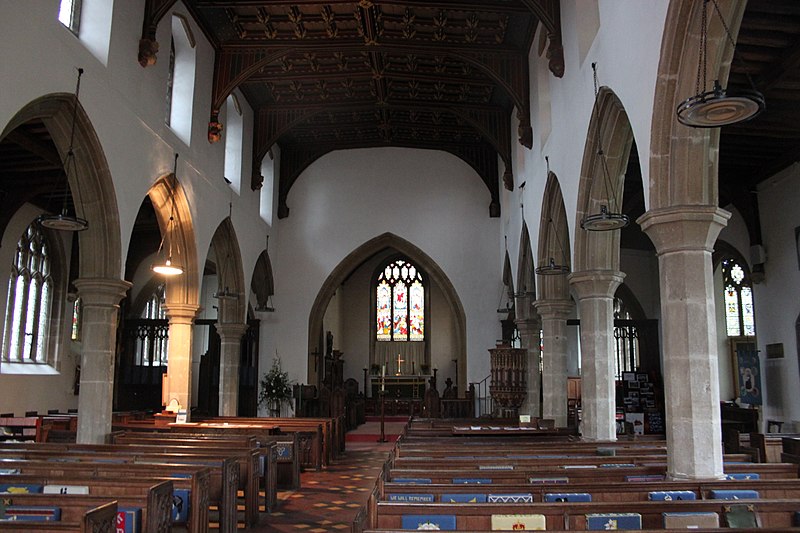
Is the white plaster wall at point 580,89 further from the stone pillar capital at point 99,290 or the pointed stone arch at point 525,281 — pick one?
the stone pillar capital at point 99,290

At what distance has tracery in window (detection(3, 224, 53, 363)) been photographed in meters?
14.9

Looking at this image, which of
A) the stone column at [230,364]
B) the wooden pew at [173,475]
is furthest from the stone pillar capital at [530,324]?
the wooden pew at [173,475]

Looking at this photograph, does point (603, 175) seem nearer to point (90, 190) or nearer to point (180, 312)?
point (90, 190)

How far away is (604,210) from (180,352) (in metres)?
8.51

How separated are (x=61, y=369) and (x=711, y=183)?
14884mm

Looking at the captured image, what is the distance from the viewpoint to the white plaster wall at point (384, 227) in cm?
1922

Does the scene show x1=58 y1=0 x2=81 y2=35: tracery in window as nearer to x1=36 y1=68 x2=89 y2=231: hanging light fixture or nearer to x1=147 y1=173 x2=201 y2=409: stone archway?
x1=36 y1=68 x2=89 y2=231: hanging light fixture

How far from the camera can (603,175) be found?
9266mm

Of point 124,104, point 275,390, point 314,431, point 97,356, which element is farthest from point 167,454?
point 275,390

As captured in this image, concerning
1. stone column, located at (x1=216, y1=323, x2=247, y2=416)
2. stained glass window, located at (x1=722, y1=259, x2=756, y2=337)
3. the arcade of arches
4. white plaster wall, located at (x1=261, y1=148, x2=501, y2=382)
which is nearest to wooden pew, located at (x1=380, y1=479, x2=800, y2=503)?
the arcade of arches

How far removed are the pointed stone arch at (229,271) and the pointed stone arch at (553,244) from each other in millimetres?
6707

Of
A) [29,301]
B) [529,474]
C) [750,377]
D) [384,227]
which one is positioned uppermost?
[384,227]

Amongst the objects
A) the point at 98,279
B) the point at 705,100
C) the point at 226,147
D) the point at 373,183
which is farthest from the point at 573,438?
the point at 373,183

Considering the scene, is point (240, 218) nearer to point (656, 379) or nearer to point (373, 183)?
point (373, 183)
